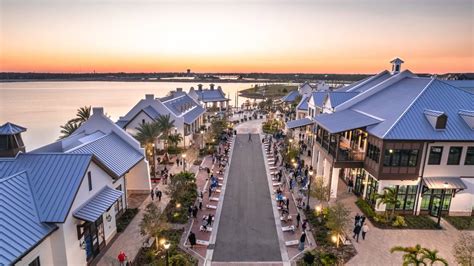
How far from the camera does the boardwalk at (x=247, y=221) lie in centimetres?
2112

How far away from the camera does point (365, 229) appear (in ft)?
75.3

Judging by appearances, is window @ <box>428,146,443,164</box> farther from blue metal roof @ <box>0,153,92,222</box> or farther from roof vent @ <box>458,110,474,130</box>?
blue metal roof @ <box>0,153,92,222</box>

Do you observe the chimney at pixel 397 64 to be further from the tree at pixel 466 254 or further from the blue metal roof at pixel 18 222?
the blue metal roof at pixel 18 222

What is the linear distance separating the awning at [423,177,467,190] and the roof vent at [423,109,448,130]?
4607 millimetres

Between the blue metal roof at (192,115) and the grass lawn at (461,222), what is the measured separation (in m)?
38.4

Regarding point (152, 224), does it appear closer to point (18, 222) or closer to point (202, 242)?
point (202, 242)

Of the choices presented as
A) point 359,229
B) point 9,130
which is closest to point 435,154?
point 359,229

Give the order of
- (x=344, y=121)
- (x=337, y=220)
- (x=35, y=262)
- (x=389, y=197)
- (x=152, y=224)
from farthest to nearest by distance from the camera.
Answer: (x=344, y=121) → (x=389, y=197) → (x=337, y=220) → (x=152, y=224) → (x=35, y=262)

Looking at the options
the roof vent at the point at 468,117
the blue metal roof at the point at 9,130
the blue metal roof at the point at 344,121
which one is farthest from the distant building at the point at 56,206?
the roof vent at the point at 468,117

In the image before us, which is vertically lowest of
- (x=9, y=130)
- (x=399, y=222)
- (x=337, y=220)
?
(x=399, y=222)

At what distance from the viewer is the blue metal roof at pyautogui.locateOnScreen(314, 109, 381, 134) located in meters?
28.2

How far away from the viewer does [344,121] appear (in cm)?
3062

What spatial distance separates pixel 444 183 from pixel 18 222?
31.1 m

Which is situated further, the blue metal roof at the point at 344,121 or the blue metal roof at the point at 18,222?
the blue metal roof at the point at 344,121
